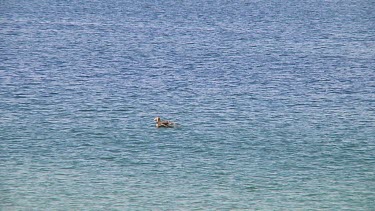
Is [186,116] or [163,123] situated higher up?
[163,123]

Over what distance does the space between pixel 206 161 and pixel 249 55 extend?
2762 cm

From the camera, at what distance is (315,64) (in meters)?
63.7

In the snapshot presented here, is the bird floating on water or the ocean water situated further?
the bird floating on water

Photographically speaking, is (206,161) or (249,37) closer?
(206,161)

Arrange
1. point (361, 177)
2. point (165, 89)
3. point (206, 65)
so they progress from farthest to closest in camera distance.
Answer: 1. point (206, 65)
2. point (165, 89)
3. point (361, 177)

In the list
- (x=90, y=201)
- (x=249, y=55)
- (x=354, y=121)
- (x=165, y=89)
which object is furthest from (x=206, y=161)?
(x=249, y=55)

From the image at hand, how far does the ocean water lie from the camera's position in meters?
36.3

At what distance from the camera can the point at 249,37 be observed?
7656 cm

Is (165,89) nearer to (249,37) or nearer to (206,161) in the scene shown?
(206,161)

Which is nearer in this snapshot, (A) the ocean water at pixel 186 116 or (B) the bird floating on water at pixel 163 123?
(A) the ocean water at pixel 186 116

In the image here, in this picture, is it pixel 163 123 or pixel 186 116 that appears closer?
pixel 163 123

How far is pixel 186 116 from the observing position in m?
47.9

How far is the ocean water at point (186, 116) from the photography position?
3634cm

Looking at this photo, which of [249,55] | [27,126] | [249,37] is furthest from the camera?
[249,37]
